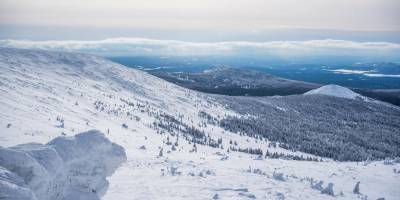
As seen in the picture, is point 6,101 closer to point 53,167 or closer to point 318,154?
point 53,167

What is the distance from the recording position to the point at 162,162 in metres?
23.0

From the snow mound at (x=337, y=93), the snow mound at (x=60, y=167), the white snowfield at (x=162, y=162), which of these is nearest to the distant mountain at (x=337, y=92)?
the snow mound at (x=337, y=93)

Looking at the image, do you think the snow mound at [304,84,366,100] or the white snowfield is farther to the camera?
the snow mound at [304,84,366,100]

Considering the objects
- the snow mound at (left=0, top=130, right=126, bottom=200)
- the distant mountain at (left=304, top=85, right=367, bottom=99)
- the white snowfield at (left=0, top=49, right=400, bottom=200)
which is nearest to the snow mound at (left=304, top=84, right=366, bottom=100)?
the distant mountain at (left=304, top=85, right=367, bottom=99)

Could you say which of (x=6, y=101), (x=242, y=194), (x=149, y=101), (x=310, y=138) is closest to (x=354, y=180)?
(x=242, y=194)

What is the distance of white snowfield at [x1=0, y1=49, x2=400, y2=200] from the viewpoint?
17812mm

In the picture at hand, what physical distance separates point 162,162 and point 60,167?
36.1 ft

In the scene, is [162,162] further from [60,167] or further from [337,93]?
[337,93]

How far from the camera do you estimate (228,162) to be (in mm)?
25609

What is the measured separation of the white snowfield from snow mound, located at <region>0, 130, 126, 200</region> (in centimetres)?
22

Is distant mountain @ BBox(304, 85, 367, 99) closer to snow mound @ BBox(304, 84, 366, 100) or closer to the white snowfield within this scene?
snow mound @ BBox(304, 84, 366, 100)

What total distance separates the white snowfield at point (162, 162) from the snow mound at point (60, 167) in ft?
0.73

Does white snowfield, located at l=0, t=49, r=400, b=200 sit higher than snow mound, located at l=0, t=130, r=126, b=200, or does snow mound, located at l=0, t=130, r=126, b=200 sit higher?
snow mound, located at l=0, t=130, r=126, b=200

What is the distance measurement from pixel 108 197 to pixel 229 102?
72.7 meters
